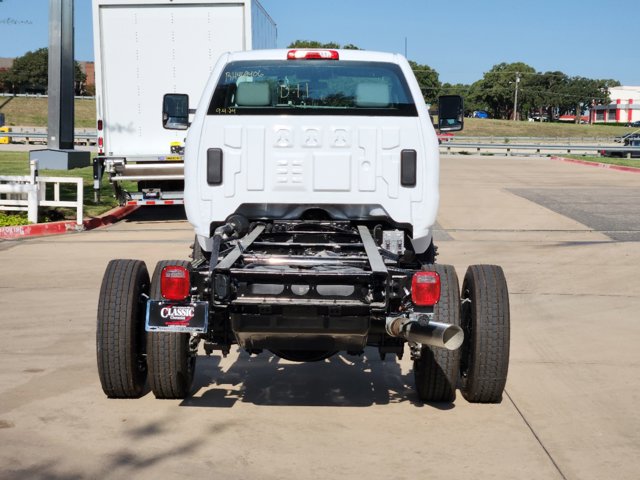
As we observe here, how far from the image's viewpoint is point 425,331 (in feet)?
17.5

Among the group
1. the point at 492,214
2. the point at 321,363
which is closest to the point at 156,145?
the point at 492,214

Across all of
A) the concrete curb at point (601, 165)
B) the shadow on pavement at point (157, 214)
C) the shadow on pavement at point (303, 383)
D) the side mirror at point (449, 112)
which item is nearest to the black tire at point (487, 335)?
the shadow on pavement at point (303, 383)

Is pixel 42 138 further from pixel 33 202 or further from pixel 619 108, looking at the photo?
pixel 619 108

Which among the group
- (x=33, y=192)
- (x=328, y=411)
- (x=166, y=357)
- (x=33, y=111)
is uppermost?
(x=33, y=111)

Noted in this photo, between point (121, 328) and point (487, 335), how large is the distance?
2195 mm

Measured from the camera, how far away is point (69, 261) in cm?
1309

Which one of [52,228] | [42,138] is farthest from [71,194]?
[42,138]

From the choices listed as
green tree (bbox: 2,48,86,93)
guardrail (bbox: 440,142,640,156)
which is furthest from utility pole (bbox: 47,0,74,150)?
green tree (bbox: 2,48,86,93)

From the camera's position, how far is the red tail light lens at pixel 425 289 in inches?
222

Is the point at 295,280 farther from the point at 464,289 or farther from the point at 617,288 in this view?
the point at 617,288

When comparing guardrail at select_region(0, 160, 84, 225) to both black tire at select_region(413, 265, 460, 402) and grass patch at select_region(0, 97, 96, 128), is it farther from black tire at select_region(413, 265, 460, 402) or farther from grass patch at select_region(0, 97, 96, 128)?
grass patch at select_region(0, 97, 96, 128)

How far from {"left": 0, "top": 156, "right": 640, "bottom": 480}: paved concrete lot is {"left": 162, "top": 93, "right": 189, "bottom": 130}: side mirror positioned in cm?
184

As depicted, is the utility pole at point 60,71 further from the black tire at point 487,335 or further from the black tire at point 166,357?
the black tire at point 487,335

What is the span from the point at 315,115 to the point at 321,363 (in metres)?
1.93
